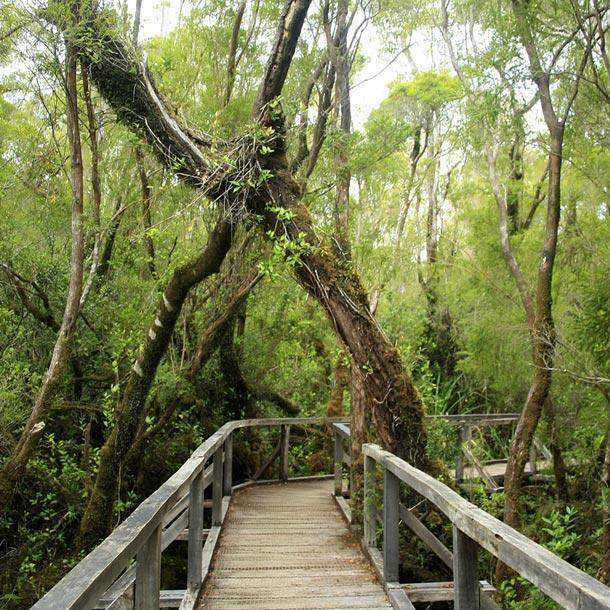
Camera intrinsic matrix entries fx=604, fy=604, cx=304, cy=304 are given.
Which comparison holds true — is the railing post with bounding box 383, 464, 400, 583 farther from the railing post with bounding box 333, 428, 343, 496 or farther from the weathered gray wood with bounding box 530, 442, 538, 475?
the weathered gray wood with bounding box 530, 442, 538, 475

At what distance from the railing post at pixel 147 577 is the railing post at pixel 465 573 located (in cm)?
142

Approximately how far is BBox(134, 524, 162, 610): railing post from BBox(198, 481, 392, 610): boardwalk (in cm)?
133

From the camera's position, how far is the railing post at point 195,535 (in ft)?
13.5

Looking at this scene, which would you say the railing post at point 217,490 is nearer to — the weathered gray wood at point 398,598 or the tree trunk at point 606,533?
the weathered gray wood at point 398,598

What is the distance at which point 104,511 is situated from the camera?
7.37 meters

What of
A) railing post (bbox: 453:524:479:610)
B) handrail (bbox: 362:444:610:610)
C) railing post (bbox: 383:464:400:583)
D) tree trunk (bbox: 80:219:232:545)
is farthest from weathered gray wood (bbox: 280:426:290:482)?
railing post (bbox: 453:524:479:610)

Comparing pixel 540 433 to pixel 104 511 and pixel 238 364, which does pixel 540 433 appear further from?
pixel 104 511

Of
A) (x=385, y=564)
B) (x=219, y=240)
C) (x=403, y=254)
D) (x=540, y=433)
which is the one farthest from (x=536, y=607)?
(x=403, y=254)

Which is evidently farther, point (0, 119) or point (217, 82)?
point (0, 119)

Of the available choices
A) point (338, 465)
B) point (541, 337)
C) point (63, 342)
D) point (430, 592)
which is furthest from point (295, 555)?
point (541, 337)

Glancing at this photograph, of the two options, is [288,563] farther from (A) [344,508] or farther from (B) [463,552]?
(B) [463,552]

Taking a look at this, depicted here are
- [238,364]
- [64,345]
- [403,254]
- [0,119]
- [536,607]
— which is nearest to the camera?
[536,607]

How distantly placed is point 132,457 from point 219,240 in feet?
A: 10.5

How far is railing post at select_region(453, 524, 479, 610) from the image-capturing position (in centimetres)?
287
